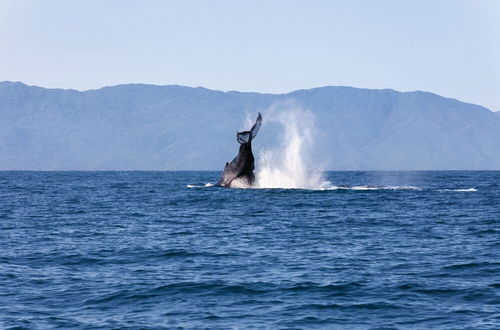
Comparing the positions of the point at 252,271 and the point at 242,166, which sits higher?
the point at 242,166

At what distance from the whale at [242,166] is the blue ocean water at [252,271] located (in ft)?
42.7

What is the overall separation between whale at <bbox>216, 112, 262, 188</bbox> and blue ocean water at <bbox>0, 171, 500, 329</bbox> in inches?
513

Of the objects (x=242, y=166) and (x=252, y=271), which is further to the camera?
(x=242, y=166)

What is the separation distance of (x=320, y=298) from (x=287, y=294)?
791 millimetres

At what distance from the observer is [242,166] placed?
5359 centimetres

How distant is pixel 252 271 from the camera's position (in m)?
19.6

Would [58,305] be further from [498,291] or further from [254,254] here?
[498,291]

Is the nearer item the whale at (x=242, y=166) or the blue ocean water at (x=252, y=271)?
the blue ocean water at (x=252, y=271)

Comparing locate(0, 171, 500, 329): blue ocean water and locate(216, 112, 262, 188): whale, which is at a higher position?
locate(216, 112, 262, 188): whale

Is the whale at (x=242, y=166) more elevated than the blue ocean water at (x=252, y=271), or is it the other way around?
the whale at (x=242, y=166)

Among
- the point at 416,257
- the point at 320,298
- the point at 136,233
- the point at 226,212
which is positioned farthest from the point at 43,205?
the point at 320,298

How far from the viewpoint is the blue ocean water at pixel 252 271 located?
1498 cm

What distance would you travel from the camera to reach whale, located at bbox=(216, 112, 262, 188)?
161 feet

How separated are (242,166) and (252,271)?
34067 millimetres
